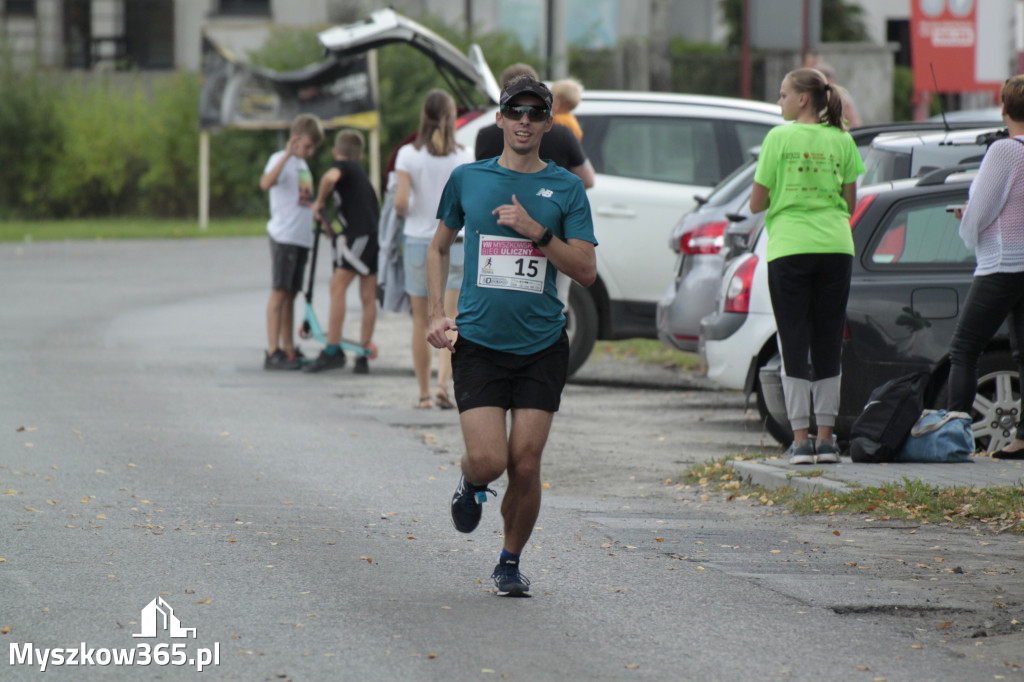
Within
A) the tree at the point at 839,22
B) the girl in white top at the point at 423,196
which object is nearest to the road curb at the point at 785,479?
the girl in white top at the point at 423,196

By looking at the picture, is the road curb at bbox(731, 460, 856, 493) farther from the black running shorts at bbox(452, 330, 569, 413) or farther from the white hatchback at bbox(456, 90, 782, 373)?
the white hatchback at bbox(456, 90, 782, 373)

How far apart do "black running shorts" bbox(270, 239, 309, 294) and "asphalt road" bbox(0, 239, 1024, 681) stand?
177 centimetres

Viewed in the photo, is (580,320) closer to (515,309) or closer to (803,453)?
(803,453)

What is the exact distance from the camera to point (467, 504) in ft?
19.0

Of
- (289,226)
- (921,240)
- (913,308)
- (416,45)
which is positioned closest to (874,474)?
(913,308)

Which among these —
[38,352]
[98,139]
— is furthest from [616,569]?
[98,139]

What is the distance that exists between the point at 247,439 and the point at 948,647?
5.27 meters

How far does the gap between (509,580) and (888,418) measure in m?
3.22

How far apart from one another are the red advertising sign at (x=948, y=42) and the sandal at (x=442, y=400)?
618 inches

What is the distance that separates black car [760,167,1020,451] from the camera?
861 cm

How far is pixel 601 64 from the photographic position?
35.7 meters

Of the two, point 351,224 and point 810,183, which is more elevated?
point 810,183

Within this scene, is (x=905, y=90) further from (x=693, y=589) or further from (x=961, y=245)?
(x=693, y=589)

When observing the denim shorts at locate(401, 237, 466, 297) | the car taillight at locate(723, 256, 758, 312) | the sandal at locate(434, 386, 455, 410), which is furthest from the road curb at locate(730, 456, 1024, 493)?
the denim shorts at locate(401, 237, 466, 297)
